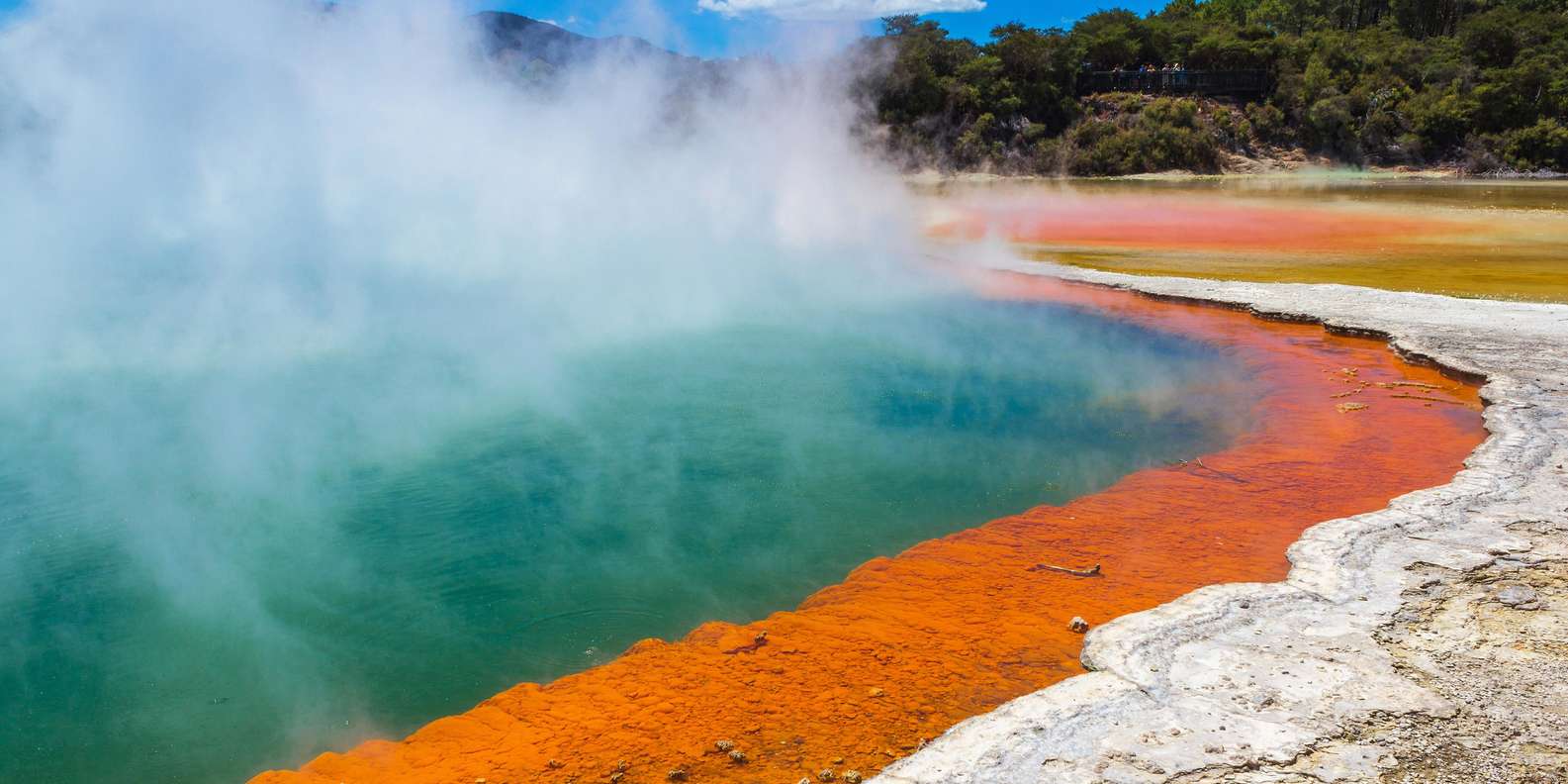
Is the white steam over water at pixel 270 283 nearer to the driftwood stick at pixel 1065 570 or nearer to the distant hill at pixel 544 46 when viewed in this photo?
the distant hill at pixel 544 46

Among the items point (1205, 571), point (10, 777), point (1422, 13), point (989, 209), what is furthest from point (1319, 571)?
point (1422, 13)

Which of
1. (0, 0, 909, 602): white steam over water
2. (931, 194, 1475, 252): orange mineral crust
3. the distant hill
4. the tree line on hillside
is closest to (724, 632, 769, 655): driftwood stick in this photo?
(0, 0, 909, 602): white steam over water

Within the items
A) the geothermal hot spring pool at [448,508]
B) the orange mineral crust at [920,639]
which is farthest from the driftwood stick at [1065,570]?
the geothermal hot spring pool at [448,508]

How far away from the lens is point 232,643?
147 inches

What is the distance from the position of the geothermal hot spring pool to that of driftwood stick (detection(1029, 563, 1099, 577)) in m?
0.74

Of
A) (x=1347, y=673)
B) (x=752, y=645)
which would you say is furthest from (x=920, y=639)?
(x=1347, y=673)

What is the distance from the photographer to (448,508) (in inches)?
193

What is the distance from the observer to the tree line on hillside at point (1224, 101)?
112ft

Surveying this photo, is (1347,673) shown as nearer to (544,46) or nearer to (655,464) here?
(655,464)

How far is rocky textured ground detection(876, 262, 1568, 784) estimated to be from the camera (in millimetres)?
2453

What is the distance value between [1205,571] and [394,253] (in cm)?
874

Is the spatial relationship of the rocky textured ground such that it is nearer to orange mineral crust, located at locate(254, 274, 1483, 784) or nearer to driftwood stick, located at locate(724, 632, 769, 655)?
orange mineral crust, located at locate(254, 274, 1483, 784)

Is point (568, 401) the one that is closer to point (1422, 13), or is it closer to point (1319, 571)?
point (1319, 571)

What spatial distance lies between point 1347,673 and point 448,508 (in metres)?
3.96
